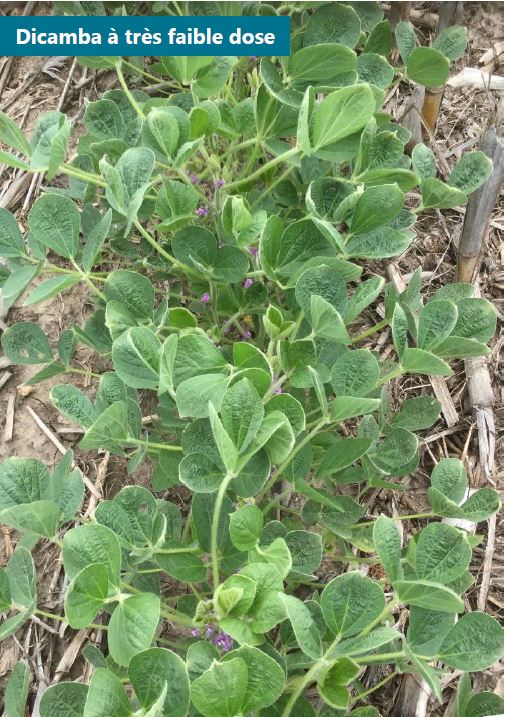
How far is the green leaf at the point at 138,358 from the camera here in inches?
35.0

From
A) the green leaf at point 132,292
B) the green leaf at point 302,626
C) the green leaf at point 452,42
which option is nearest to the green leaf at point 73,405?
the green leaf at point 132,292

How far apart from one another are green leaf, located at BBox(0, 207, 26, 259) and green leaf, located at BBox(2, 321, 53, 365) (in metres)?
0.14

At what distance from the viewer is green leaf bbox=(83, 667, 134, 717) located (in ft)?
2.24

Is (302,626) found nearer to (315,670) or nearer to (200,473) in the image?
(315,670)

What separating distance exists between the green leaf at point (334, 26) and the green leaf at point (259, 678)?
93 cm

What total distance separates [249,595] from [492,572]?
0.73 meters

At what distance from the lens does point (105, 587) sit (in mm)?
763

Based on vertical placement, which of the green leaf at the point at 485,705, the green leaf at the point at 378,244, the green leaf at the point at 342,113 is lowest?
the green leaf at the point at 485,705

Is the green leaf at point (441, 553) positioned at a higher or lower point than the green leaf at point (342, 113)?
lower

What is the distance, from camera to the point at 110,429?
934 mm

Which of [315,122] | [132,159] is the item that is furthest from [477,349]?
[132,159]

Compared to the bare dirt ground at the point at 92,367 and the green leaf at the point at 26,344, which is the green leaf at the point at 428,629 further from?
the green leaf at the point at 26,344

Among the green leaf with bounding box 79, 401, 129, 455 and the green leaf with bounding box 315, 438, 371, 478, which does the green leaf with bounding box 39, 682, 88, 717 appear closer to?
the green leaf with bounding box 79, 401, 129, 455

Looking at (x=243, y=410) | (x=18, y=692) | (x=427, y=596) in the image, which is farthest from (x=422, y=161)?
(x=18, y=692)
